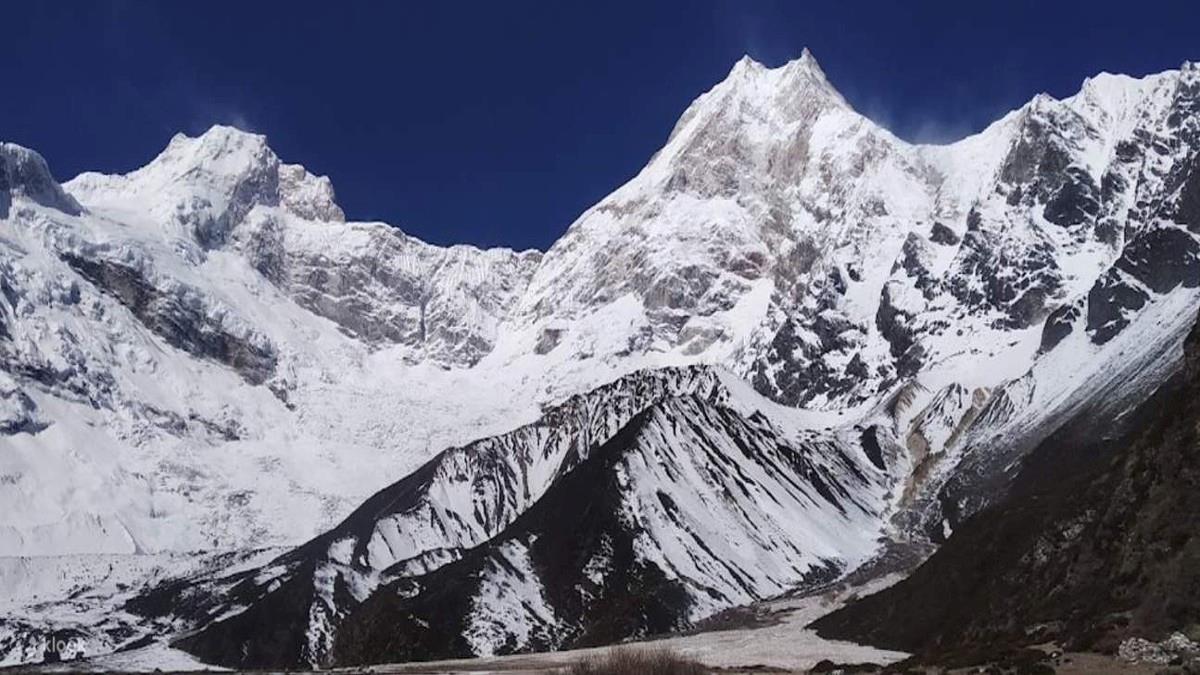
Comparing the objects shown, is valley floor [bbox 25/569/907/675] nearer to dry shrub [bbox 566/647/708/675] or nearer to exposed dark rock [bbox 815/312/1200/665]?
exposed dark rock [bbox 815/312/1200/665]

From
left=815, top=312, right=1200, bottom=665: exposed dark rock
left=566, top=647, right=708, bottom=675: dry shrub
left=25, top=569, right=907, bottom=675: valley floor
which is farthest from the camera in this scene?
left=25, top=569, right=907, bottom=675: valley floor

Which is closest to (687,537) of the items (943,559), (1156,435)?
(943,559)

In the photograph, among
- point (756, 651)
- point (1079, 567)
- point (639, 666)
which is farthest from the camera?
point (756, 651)

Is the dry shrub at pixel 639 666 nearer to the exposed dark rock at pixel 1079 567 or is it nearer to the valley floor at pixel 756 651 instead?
the exposed dark rock at pixel 1079 567

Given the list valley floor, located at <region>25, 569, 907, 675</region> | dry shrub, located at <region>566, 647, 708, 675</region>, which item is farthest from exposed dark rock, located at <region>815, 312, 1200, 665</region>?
dry shrub, located at <region>566, 647, 708, 675</region>

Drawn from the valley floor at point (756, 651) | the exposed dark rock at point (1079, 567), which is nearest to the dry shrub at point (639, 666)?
the exposed dark rock at point (1079, 567)

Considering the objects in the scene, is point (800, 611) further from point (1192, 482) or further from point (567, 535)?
point (1192, 482)

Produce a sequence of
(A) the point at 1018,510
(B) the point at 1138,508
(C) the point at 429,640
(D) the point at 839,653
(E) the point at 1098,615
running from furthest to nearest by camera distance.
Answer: (C) the point at 429,640 → (A) the point at 1018,510 → (D) the point at 839,653 → (B) the point at 1138,508 → (E) the point at 1098,615

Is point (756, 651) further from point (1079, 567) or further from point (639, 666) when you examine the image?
point (639, 666)

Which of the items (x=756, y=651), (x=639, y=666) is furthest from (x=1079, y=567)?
(x=756, y=651)

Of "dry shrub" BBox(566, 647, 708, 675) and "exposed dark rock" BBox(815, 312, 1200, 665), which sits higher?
"dry shrub" BBox(566, 647, 708, 675)

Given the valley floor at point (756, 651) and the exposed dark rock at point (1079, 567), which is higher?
the valley floor at point (756, 651)
